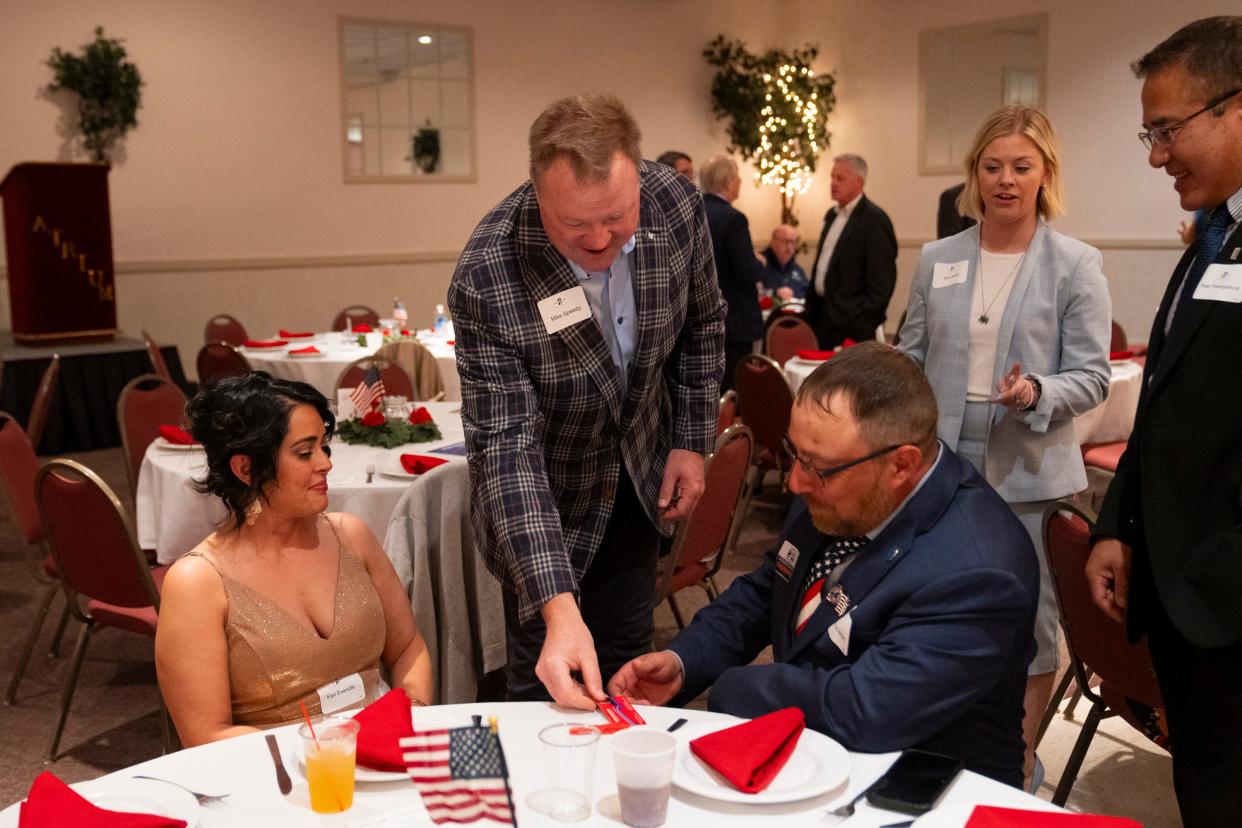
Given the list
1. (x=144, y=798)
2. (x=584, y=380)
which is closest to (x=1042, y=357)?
(x=584, y=380)

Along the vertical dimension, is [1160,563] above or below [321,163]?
below

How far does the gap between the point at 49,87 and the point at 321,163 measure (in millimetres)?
2136

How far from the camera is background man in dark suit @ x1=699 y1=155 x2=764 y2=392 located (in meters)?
6.22

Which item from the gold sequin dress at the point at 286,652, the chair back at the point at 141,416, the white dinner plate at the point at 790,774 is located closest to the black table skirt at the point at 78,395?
the chair back at the point at 141,416

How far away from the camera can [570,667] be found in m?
1.67

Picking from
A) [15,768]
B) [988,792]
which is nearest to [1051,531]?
[988,792]

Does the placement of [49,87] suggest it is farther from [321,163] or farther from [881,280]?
[881,280]

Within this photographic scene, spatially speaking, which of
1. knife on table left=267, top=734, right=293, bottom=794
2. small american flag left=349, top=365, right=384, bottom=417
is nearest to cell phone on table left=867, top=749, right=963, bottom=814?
knife on table left=267, top=734, right=293, bottom=794

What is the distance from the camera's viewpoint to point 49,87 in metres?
8.76

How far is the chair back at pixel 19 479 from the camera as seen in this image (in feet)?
12.4

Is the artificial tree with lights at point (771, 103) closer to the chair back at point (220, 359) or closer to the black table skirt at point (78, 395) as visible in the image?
the black table skirt at point (78, 395)

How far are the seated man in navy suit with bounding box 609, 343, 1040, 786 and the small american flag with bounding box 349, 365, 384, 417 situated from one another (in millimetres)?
2310

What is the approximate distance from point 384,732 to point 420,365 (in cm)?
475

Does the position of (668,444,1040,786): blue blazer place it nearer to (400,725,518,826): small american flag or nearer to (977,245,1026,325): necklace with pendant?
(400,725,518,826): small american flag
